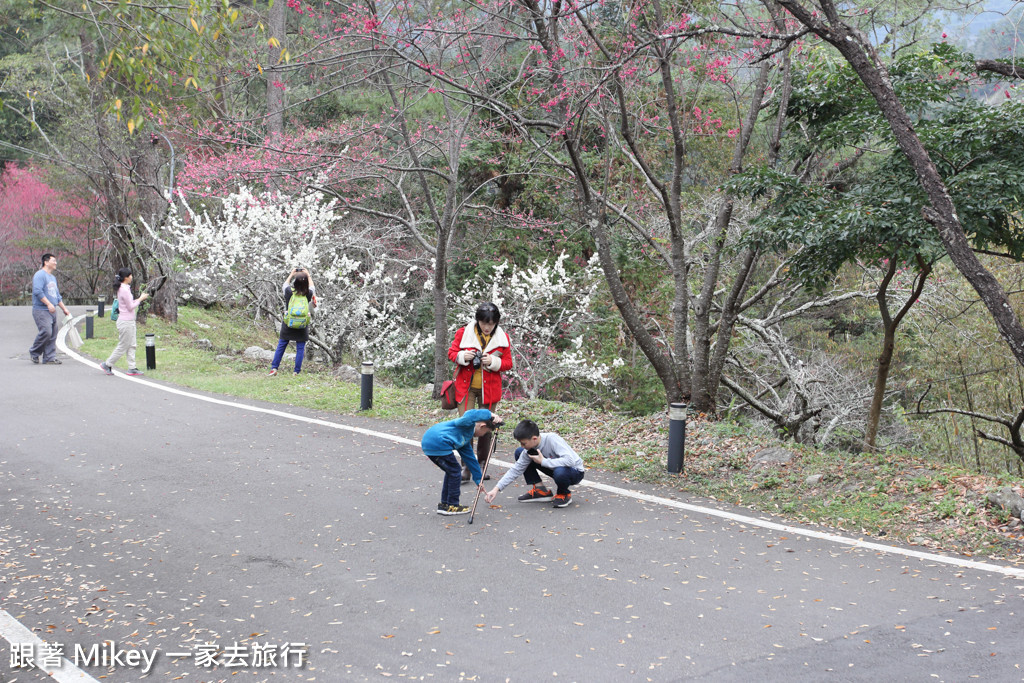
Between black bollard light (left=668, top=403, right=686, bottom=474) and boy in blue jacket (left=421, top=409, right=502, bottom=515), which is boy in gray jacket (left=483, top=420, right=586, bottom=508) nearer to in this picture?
boy in blue jacket (left=421, top=409, right=502, bottom=515)

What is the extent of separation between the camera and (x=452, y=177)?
12234 mm

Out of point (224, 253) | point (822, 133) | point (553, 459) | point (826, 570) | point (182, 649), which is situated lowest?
point (182, 649)

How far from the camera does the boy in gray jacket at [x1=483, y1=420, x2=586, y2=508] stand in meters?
6.93

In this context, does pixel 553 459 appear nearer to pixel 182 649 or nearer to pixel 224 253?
pixel 182 649

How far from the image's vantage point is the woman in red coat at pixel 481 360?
757 centimetres

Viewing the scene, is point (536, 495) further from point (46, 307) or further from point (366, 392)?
point (46, 307)

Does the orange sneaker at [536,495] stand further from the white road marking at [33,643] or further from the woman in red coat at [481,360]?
the white road marking at [33,643]

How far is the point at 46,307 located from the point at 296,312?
200 inches

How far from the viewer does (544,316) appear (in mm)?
18109

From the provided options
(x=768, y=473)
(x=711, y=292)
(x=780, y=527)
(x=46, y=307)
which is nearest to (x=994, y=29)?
(x=711, y=292)

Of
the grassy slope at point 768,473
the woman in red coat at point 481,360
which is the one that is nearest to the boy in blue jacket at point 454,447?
the woman in red coat at point 481,360

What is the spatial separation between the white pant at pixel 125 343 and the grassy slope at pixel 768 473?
1211mm

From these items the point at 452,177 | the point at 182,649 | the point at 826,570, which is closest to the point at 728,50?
the point at 452,177

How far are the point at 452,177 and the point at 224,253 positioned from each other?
7338 millimetres
